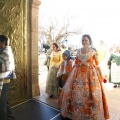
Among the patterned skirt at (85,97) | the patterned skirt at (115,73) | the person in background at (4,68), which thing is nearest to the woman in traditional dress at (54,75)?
the patterned skirt at (85,97)

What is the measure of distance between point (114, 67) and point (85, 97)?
3301 mm

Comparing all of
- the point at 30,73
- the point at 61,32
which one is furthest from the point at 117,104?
the point at 61,32

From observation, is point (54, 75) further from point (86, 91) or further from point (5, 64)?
point (5, 64)

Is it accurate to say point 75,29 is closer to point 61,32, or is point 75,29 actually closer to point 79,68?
point 61,32

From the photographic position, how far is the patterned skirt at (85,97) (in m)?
2.57

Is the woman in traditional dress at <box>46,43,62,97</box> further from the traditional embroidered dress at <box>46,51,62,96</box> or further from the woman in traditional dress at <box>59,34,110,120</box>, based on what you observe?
the woman in traditional dress at <box>59,34,110,120</box>

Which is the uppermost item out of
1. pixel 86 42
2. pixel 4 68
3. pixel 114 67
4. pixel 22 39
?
pixel 22 39

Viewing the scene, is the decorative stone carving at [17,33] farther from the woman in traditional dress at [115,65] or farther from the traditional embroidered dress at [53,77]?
the woman in traditional dress at [115,65]

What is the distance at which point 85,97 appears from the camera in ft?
8.65

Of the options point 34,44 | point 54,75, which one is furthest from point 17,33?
point 54,75

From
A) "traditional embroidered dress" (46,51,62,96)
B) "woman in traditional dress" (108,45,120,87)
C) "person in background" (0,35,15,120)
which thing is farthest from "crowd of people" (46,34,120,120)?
"woman in traditional dress" (108,45,120,87)

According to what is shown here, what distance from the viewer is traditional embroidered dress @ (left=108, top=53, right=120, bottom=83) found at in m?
Answer: 5.39

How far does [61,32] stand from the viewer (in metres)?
21.2

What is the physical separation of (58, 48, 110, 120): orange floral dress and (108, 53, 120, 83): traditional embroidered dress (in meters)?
2.83
